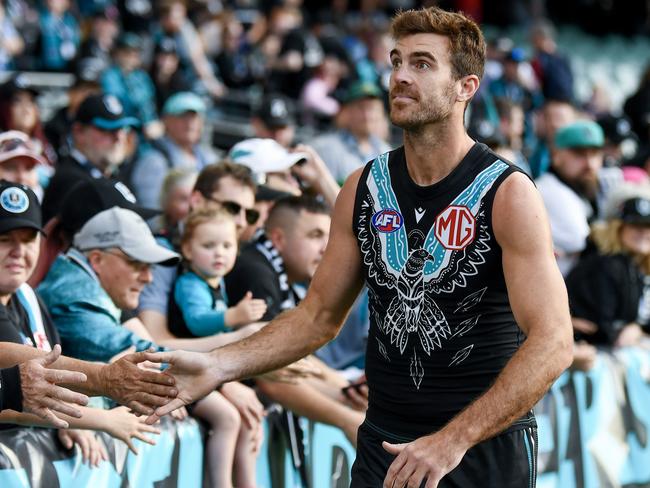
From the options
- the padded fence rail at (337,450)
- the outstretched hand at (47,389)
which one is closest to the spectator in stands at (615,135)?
the padded fence rail at (337,450)

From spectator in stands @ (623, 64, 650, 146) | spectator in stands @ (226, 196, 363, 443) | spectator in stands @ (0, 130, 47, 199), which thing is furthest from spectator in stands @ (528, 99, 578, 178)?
spectator in stands @ (0, 130, 47, 199)

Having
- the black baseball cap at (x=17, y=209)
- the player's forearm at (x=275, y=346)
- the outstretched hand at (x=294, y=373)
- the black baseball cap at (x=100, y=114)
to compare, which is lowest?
the outstretched hand at (x=294, y=373)

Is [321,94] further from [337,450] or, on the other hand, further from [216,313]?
[216,313]

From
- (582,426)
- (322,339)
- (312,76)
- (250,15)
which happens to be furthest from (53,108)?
(322,339)

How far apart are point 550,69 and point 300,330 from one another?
1352cm

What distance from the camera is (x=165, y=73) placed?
13.4 m

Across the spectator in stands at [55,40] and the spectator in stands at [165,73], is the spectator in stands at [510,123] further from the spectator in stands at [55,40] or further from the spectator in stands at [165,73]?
the spectator in stands at [55,40]

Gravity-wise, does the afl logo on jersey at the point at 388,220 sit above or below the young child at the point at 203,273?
above

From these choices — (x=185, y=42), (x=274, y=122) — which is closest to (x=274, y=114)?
(x=274, y=122)

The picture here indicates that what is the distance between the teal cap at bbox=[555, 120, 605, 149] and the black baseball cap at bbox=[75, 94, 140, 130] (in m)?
3.58

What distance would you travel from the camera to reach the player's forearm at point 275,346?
4.39m

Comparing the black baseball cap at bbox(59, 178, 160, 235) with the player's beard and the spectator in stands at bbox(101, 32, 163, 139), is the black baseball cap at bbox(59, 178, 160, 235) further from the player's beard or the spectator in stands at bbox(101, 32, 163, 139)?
the spectator in stands at bbox(101, 32, 163, 139)

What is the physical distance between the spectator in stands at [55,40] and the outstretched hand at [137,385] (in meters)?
9.76

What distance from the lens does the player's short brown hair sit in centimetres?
423
